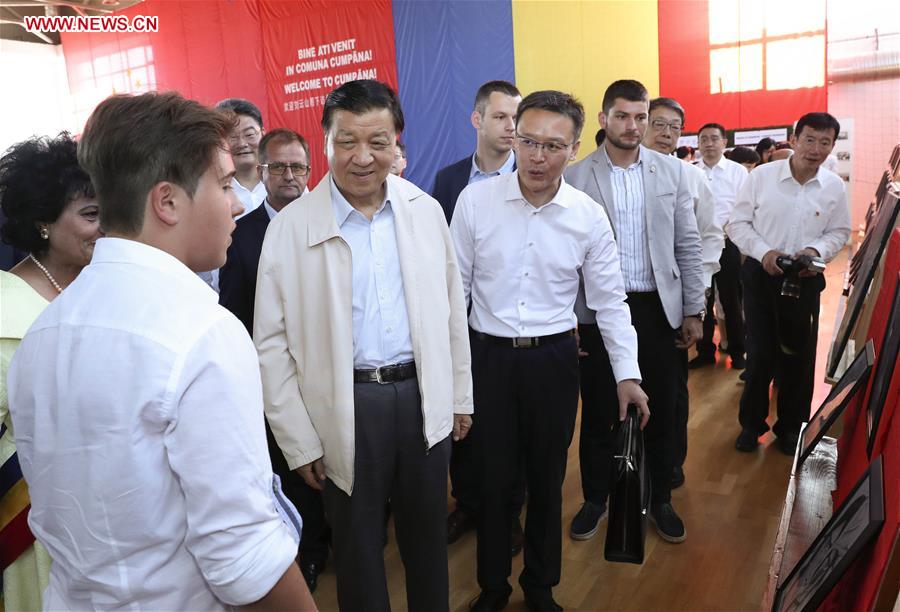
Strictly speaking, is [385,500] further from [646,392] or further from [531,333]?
[646,392]

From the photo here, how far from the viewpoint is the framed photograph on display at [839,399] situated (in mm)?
1516

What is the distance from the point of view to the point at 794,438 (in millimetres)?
3656

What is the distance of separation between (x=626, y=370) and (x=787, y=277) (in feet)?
5.83

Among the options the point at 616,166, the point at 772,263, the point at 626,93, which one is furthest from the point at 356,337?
the point at 772,263

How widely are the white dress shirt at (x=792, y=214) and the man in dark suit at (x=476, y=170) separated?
1.55 meters

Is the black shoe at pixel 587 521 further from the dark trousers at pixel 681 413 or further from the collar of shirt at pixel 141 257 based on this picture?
the collar of shirt at pixel 141 257

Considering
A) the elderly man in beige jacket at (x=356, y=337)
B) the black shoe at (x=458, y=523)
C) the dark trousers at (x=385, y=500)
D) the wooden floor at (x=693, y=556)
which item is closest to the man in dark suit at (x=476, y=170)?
the black shoe at (x=458, y=523)

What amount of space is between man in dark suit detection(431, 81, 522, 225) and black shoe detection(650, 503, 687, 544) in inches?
63.0

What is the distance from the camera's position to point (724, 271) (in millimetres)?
5137

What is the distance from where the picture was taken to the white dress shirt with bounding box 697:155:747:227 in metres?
5.57

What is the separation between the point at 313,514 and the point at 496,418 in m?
0.97

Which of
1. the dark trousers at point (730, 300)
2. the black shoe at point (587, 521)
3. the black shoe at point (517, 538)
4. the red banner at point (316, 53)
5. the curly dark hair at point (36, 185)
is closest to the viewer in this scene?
the curly dark hair at point (36, 185)

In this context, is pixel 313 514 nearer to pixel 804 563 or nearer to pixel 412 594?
pixel 412 594

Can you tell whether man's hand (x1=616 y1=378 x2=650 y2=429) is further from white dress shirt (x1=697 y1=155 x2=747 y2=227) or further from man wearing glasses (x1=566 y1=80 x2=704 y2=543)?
white dress shirt (x1=697 y1=155 x2=747 y2=227)
